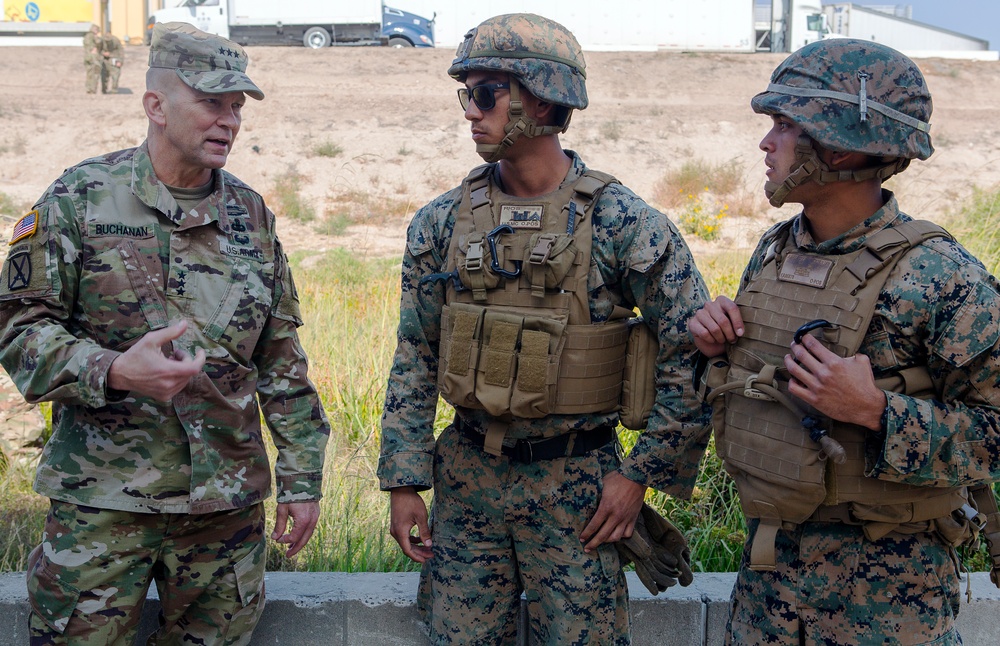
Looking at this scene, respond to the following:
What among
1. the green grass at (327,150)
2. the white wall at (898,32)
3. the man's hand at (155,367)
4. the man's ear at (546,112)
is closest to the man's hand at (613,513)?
the man's ear at (546,112)

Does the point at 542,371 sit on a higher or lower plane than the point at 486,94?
lower

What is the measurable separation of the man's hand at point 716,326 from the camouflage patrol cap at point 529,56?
734 millimetres

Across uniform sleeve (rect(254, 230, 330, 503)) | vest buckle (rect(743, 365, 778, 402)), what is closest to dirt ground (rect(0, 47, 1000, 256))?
uniform sleeve (rect(254, 230, 330, 503))

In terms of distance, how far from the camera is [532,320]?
2.52 meters

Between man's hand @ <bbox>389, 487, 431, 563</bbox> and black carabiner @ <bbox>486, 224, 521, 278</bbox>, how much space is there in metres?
0.70

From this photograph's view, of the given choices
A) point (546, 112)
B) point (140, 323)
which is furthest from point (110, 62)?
point (546, 112)

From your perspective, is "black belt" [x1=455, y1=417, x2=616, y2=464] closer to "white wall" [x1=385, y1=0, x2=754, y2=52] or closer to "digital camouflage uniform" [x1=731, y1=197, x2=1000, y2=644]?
"digital camouflage uniform" [x1=731, y1=197, x2=1000, y2=644]

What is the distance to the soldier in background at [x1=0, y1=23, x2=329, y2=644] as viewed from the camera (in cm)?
243

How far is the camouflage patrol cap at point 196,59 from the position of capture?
2.60 m

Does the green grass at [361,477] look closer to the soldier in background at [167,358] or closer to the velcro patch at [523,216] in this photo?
the soldier in background at [167,358]

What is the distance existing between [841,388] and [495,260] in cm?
98

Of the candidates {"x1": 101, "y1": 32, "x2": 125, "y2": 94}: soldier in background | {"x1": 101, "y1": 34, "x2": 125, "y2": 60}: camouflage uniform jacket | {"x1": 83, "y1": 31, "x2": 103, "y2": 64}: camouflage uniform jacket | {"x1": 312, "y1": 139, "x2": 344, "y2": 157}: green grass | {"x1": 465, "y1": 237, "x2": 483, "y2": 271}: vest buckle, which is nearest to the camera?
{"x1": 465, "y1": 237, "x2": 483, "y2": 271}: vest buckle

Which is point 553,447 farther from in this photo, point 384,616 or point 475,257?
point 384,616

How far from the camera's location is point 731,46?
29719 mm
